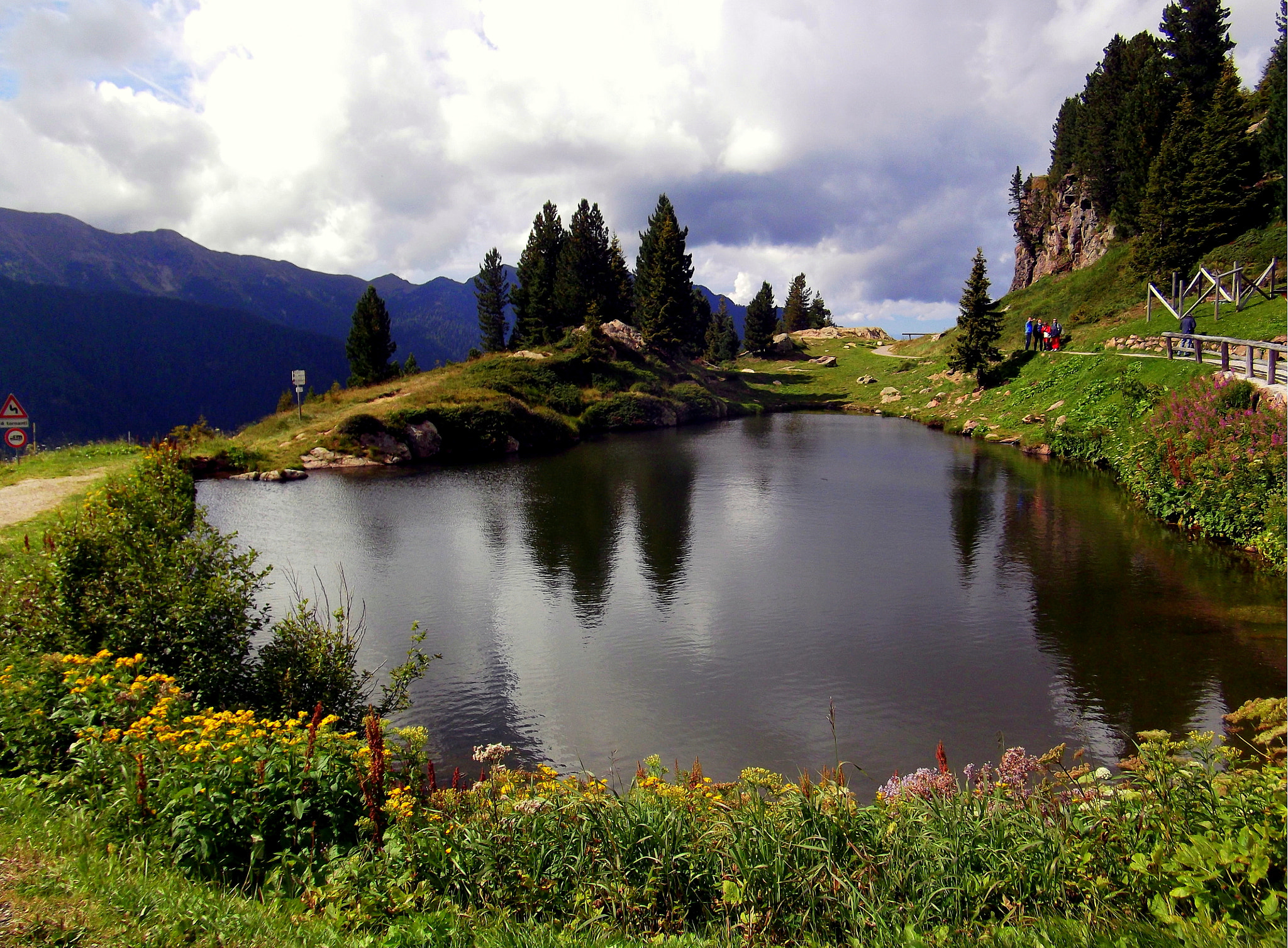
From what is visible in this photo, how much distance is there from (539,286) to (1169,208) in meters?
58.9

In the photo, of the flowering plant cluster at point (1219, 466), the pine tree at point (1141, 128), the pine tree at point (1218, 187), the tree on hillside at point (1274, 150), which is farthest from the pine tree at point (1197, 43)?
the flowering plant cluster at point (1219, 466)

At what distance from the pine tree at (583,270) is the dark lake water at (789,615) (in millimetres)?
50600

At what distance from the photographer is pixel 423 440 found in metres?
47.0

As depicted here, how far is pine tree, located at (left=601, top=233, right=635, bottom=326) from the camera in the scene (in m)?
83.5

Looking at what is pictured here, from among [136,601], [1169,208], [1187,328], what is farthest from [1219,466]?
[1169,208]

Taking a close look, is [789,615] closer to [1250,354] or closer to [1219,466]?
[1219,466]

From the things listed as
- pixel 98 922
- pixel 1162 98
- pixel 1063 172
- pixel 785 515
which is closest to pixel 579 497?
pixel 785 515

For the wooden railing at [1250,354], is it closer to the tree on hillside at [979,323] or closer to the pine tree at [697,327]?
the tree on hillside at [979,323]

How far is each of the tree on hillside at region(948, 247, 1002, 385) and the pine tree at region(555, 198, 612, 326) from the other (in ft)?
129

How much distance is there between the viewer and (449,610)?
59.7ft

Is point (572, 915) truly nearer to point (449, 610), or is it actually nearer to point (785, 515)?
point (449, 610)

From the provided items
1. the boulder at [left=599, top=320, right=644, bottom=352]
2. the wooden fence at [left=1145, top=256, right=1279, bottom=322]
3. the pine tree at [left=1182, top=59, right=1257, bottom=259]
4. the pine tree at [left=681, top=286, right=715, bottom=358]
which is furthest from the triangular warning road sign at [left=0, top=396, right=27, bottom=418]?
the pine tree at [left=681, top=286, right=715, bottom=358]

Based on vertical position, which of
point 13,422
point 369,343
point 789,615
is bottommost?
point 789,615

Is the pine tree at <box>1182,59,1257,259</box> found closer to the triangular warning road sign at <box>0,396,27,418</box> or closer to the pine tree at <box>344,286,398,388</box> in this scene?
the triangular warning road sign at <box>0,396,27,418</box>
